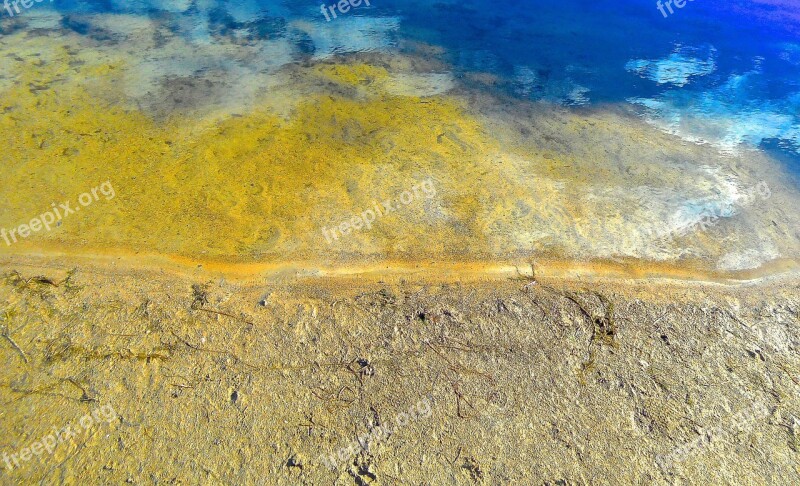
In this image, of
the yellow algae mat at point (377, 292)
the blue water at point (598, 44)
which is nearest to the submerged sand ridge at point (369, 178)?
the yellow algae mat at point (377, 292)

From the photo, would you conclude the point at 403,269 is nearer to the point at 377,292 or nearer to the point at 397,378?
the point at 377,292

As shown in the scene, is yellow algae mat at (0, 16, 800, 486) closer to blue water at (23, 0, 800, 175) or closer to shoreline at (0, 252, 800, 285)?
shoreline at (0, 252, 800, 285)

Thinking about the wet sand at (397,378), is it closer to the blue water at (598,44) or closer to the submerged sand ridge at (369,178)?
the submerged sand ridge at (369,178)

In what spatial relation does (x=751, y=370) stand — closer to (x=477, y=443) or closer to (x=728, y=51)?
(x=477, y=443)

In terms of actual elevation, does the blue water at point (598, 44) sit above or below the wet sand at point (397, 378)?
above

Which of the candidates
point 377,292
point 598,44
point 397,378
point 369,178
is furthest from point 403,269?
→ point 598,44
